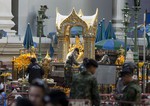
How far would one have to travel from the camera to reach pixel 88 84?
11.8 m

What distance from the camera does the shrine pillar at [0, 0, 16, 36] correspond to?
1464 inches

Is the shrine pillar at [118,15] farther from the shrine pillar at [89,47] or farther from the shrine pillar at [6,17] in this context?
the shrine pillar at [89,47]

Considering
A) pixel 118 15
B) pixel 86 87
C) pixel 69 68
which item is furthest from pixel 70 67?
pixel 118 15

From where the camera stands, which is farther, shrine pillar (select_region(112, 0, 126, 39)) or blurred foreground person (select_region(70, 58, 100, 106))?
shrine pillar (select_region(112, 0, 126, 39))

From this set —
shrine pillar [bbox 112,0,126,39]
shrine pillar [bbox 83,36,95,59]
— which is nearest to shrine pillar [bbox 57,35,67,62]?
shrine pillar [bbox 83,36,95,59]

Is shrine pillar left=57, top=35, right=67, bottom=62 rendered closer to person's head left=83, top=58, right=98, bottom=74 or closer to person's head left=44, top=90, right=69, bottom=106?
person's head left=83, top=58, right=98, bottom=74

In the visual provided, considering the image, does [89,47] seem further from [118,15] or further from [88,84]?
[88,84]

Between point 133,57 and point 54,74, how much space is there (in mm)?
3373

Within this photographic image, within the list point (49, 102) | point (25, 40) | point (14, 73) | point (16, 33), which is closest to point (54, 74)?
point (14, 73)

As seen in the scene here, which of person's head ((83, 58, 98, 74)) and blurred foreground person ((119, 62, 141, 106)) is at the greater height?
person's head ((83, 58, 98, 74))

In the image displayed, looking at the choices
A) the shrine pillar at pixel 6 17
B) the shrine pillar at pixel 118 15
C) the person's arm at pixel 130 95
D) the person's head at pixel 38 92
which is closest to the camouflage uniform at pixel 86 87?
the person's arm at pixel 130 95

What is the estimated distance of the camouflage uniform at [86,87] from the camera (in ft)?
38.6

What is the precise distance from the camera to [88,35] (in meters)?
28.3

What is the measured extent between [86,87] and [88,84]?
0.18 ft
